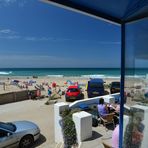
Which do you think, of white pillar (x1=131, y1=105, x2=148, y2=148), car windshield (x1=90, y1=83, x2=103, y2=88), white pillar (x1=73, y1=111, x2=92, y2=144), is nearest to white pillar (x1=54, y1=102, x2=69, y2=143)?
white pillar (x1=73, y1=111, x2=92, y2=144)

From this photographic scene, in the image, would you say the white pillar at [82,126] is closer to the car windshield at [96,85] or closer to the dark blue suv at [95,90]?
the dark blue suv at [95,90]

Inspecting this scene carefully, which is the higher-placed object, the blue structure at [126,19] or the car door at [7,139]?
the blue structure at [126,19]

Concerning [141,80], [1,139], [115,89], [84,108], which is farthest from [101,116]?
[115,89]

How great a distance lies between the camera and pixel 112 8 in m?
2.84

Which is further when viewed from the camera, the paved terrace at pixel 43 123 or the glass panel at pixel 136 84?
the paved terrace at pixel 43 123

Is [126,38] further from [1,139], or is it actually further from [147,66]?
[1,139]

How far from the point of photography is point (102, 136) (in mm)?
6074

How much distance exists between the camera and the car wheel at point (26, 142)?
719 centimetres

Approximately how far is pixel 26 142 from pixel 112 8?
640 cm

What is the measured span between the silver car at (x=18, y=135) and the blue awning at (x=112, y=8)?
222 inches

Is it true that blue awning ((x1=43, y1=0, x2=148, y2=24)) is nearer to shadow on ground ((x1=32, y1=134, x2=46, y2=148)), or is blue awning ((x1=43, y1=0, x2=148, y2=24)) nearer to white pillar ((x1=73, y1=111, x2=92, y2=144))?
white pillar ((x1=73, y1=111, x2=92, y2=144))

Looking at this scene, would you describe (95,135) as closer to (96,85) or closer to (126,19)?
(126,19)

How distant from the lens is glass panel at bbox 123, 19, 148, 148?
9.77ft

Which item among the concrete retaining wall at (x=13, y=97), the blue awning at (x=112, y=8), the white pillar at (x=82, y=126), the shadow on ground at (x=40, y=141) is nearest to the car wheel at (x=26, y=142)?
the shadow on ground at (x=40, y=141)
